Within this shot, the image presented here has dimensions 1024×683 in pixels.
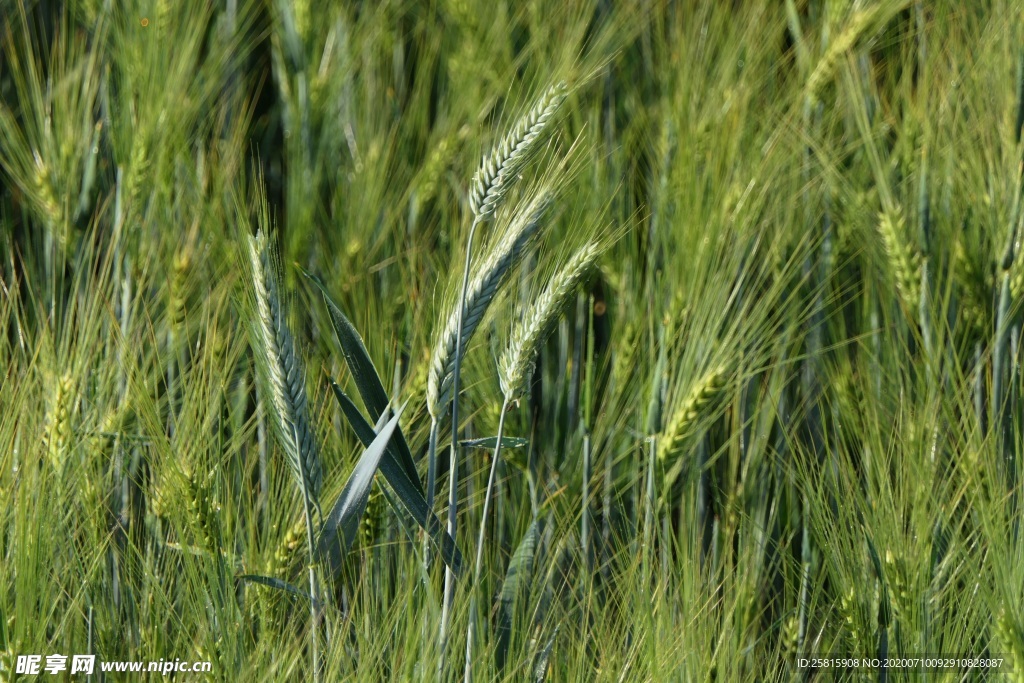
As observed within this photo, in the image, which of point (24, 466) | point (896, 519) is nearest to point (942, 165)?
point (896, 519)

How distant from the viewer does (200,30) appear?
1588mm

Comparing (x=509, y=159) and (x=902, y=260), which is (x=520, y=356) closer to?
(x=509, y=159)

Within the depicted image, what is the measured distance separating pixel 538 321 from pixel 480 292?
0.20 feet

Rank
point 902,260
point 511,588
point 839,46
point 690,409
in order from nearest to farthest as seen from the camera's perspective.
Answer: point 511,588, point 690,409, point 902,260, point 839,46

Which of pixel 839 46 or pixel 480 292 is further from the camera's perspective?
pixel 839 46

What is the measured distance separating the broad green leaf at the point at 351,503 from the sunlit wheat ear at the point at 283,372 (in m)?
0.03

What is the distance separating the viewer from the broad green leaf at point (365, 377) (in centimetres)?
86

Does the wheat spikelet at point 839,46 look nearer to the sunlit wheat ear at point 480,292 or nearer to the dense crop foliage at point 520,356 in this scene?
the dense crop foliage at point 520,356

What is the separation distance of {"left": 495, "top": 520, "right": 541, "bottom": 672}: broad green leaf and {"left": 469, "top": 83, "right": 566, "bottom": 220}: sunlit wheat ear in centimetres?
34

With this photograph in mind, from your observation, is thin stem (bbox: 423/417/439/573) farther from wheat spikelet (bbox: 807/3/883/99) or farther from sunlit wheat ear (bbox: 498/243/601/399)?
wheat spikelet (bbox: 807/3/883/99)

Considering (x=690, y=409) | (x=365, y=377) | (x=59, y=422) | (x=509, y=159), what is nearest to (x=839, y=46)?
(x=690, y=409)

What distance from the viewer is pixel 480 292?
828 mm

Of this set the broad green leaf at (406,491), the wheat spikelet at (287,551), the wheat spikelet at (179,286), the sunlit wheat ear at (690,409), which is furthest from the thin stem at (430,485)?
the wheat spikelet at (179,286)

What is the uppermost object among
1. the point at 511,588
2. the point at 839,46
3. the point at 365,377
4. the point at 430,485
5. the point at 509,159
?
the point at 839,46
